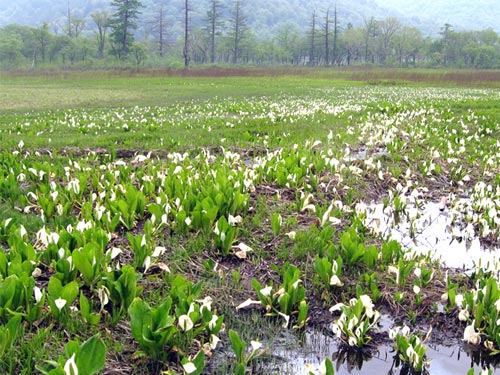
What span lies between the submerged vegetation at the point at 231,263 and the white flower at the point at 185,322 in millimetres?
12

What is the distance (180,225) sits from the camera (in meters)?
4.84

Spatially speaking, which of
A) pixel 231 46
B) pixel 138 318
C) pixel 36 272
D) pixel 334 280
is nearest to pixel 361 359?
pixel 334 280

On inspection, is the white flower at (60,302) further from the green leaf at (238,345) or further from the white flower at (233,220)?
the white flower at (233,220)

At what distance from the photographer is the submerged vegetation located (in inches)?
118

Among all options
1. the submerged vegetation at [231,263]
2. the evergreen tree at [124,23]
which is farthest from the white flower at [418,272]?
the evergreen tree at [124,23]

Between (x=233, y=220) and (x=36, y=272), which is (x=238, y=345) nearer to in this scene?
(x=36, y=272)

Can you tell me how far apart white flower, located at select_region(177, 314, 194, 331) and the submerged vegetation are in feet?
0.04

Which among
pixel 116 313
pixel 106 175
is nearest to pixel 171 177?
pixel 106 175

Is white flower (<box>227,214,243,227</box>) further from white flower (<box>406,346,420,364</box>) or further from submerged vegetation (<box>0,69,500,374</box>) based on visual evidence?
white flower (<box>406,346,420,364</box>)

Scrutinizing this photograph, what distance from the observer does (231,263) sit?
4.41 m

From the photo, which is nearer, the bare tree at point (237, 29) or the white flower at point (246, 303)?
the white flower at point (246, 303)

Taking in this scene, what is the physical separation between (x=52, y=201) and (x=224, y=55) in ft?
465

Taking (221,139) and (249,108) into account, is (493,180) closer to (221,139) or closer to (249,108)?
(221,139)

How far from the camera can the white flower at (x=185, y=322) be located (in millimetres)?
3008
